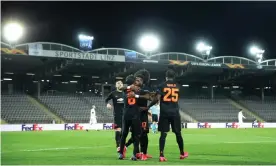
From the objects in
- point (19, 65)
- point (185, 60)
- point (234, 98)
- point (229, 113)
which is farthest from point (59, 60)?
point (234, 98)

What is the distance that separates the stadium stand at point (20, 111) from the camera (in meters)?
43.8

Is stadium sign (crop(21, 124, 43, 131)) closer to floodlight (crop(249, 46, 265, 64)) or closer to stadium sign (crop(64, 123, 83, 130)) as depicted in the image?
stadium sign (crop(64, 123, 83, 130))

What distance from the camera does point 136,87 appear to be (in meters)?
11.9

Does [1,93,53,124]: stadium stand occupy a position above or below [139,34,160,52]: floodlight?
below

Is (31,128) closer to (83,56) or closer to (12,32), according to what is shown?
(12,32)

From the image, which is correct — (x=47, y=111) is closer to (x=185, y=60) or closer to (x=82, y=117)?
(x=82, y=117)

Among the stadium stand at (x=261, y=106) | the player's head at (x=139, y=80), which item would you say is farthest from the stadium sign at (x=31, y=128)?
the stadium stand at (x=261, y=106)

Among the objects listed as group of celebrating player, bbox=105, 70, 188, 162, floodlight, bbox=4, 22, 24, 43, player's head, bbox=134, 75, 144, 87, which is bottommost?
group of celebrating player, bbox=105, 70, 188, 162

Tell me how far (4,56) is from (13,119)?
20.7ft

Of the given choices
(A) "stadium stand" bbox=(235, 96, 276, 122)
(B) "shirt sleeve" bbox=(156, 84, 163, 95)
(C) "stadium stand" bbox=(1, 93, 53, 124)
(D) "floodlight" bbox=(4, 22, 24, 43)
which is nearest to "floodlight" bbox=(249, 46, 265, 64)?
(A) "stadium stand" bbox=(235, 96, 276, 122)

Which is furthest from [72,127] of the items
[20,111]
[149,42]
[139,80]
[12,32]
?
[139,80]

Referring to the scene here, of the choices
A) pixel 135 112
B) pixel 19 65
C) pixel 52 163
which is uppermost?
pixel 19 65

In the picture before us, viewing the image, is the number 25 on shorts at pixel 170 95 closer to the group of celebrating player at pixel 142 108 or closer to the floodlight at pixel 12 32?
the group of celebrating player at pixel 142 108

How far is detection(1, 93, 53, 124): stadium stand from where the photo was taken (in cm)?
4378
